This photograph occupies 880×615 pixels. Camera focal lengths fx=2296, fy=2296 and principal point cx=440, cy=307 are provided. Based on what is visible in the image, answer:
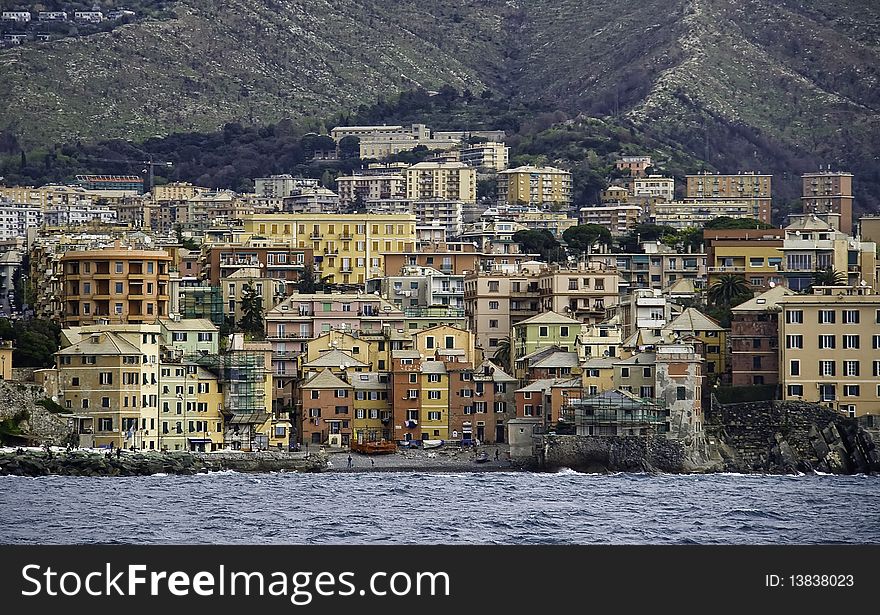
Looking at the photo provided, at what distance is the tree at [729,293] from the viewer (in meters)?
136

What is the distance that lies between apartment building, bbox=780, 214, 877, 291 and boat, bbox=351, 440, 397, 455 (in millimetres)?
33875

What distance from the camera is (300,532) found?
78438 millimetres

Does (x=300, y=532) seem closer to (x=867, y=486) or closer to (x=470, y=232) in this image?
(x=867, y=486)

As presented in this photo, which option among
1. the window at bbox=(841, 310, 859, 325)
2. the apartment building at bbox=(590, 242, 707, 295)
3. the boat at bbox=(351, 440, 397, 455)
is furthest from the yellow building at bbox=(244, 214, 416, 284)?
the window at bbox=(841, 310, 859, 325)

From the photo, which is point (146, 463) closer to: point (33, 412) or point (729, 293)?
point (33, 412)

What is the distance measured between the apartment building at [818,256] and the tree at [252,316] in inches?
1250

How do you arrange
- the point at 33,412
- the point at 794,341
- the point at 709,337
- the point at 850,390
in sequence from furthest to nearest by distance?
A: the point at 709,337, the point at 794,341, the point at 850,390, the point at 33,412

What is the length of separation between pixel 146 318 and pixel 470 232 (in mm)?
67406

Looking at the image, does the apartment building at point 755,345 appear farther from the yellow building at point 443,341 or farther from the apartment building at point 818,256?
the apartment building at point 818,256

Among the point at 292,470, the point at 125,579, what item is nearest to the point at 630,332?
the point at 292,470

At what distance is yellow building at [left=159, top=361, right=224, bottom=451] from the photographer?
Result: 11350cm

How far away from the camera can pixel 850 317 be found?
371 ft

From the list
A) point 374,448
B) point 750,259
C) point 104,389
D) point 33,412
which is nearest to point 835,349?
point 374,448

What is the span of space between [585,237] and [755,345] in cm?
6422
